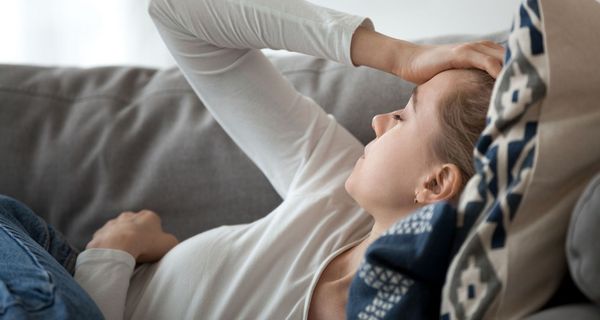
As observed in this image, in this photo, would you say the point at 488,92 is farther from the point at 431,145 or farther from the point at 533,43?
the point at 533,43

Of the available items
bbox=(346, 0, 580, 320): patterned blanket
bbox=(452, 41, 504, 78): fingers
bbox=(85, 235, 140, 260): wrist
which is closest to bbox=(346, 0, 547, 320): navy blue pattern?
bbox=(346, 0, 580, 320): patterned blanket

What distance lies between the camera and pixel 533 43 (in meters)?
0.83

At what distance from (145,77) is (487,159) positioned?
0.99 metres

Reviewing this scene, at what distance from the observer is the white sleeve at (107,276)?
1171 mm

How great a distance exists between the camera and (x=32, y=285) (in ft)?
3.13

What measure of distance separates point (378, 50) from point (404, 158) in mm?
168

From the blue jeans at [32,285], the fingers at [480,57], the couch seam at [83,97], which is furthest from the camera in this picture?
the couch seam at [83,97]

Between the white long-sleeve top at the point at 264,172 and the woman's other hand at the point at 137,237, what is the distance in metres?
0.04

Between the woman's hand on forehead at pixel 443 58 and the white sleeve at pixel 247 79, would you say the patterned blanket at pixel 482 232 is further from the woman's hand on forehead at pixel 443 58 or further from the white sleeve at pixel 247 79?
the white sleeve at pixel 247 79

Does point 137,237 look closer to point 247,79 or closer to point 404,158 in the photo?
point 247,79

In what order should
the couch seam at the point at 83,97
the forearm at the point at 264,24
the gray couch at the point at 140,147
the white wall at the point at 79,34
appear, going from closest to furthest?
the forearm at the point at 264,24 → the gray couch at the point at 140,147 → the couch seam at the point at 83,97 → the white wall at the point at 79,34

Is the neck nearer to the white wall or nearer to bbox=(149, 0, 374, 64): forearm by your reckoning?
bbox=(149, 0, 374, 64): forearm

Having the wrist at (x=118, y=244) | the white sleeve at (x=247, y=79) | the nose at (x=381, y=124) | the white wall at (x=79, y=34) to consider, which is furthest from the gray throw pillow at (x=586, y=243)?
the white wall at (x=79, y=34)

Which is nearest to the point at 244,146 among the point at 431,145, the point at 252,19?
the point at 252,19
